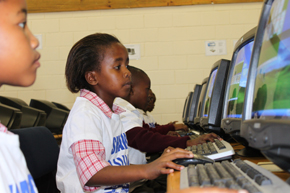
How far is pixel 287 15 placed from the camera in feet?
2.36

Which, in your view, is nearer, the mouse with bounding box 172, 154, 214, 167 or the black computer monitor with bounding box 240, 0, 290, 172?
the black computer monitor with bounding box 240, 0, 290, 172

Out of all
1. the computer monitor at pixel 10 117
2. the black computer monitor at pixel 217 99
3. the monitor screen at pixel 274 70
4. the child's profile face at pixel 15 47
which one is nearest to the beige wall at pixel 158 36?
the computer monitor at pixel 10 117

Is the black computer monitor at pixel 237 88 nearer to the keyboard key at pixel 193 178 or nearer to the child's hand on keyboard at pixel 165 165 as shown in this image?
the child's hand on keyboard at pixel 165 165

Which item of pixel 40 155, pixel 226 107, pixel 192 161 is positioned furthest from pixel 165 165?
pixel 226 107

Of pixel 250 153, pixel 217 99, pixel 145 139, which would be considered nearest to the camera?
pixel 250 153

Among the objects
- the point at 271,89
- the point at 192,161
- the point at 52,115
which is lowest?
the point at 52,115

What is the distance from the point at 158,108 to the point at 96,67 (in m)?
2.91

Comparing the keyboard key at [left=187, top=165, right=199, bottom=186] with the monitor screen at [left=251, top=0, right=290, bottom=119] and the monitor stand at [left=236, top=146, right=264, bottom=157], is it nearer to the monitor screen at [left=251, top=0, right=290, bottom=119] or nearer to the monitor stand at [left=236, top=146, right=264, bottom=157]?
the monitor screen at [left=251, top=0, right=290, bottom=119]

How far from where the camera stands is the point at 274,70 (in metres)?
0.74

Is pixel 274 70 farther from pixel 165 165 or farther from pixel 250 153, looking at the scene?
pixel 250 153

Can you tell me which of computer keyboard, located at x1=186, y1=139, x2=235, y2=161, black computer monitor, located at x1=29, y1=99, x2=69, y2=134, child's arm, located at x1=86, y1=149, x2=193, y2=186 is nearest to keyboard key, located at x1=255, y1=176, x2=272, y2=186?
child's arm, located at x1=86, y1=149, x2=193, y2=186

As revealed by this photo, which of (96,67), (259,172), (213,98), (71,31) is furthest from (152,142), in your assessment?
(71,31)

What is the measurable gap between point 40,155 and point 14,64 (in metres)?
0.58

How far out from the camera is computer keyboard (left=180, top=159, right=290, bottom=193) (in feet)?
1.83
